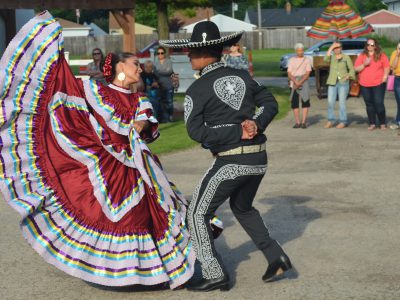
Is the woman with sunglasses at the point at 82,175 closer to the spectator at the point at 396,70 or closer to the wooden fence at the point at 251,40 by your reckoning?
the spectator at the point at 396,70

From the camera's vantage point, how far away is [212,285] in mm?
6422

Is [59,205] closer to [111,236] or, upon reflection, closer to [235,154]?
[111,236]

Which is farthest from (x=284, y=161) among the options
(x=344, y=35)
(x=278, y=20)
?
(x=278, y=20)

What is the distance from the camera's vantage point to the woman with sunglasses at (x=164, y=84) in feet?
61.3

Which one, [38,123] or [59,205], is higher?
[38,123]

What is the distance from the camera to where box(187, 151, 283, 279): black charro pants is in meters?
6.30

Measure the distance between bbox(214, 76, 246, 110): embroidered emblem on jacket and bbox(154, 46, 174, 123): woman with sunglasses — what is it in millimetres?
12398

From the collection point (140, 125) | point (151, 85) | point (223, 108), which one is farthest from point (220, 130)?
point (151, 85)

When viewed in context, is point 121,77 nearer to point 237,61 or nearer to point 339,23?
point 237,61

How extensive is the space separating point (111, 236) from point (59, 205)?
44cm

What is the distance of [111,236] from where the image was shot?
6371 mm

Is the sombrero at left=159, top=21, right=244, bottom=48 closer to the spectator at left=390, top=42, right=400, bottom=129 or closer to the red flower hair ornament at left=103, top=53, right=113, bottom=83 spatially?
the red flower hair ornament at left=103, top=53, right=113, bottom=83

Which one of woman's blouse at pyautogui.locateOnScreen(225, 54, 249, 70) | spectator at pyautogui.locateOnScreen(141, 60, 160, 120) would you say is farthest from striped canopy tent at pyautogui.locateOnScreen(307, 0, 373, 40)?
woman's blouse at pyautogui.locateOnScreen(225, 54, 249, 70)

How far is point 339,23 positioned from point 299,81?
9540mm
